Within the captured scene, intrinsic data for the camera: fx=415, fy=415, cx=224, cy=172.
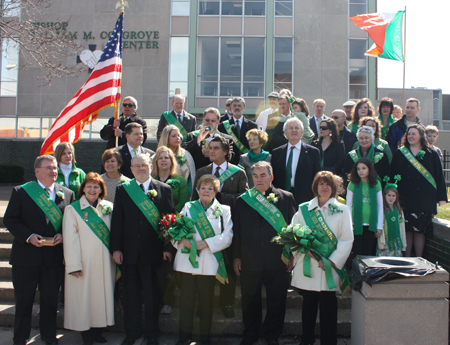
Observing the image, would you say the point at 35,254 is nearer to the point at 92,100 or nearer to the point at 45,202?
the point at 45,202

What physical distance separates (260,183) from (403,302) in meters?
1.76

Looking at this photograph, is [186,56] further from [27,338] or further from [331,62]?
[27,338]

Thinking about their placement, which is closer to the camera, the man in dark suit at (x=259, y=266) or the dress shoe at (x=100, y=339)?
the man in dark suit at (x=259, y=266)

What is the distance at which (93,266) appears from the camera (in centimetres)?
440

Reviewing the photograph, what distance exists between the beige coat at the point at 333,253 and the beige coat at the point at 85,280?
1995mm

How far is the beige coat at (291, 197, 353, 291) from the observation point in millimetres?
4078

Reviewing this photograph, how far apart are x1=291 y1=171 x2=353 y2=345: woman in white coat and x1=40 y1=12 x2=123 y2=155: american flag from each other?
153 inches

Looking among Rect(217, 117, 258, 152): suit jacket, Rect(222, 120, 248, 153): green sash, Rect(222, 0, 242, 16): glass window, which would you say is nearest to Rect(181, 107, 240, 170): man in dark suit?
Rect(222, 120, 248, 153): green sash

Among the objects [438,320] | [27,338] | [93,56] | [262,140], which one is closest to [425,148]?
[262,140]

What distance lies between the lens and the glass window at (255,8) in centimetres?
1808

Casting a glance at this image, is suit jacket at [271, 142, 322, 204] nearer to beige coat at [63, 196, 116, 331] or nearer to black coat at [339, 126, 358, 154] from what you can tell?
black coat at [339, 126, 358, 154]

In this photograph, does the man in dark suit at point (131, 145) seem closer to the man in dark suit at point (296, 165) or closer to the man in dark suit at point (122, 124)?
the man in dark suit at point (122, 124)

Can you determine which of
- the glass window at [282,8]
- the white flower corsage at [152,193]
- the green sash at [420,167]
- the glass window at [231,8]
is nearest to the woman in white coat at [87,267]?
the white flower corsage at [152,193]

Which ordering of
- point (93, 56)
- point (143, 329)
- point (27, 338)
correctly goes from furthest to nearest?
point (93, 56), point (143, 329), point (27, 338)
